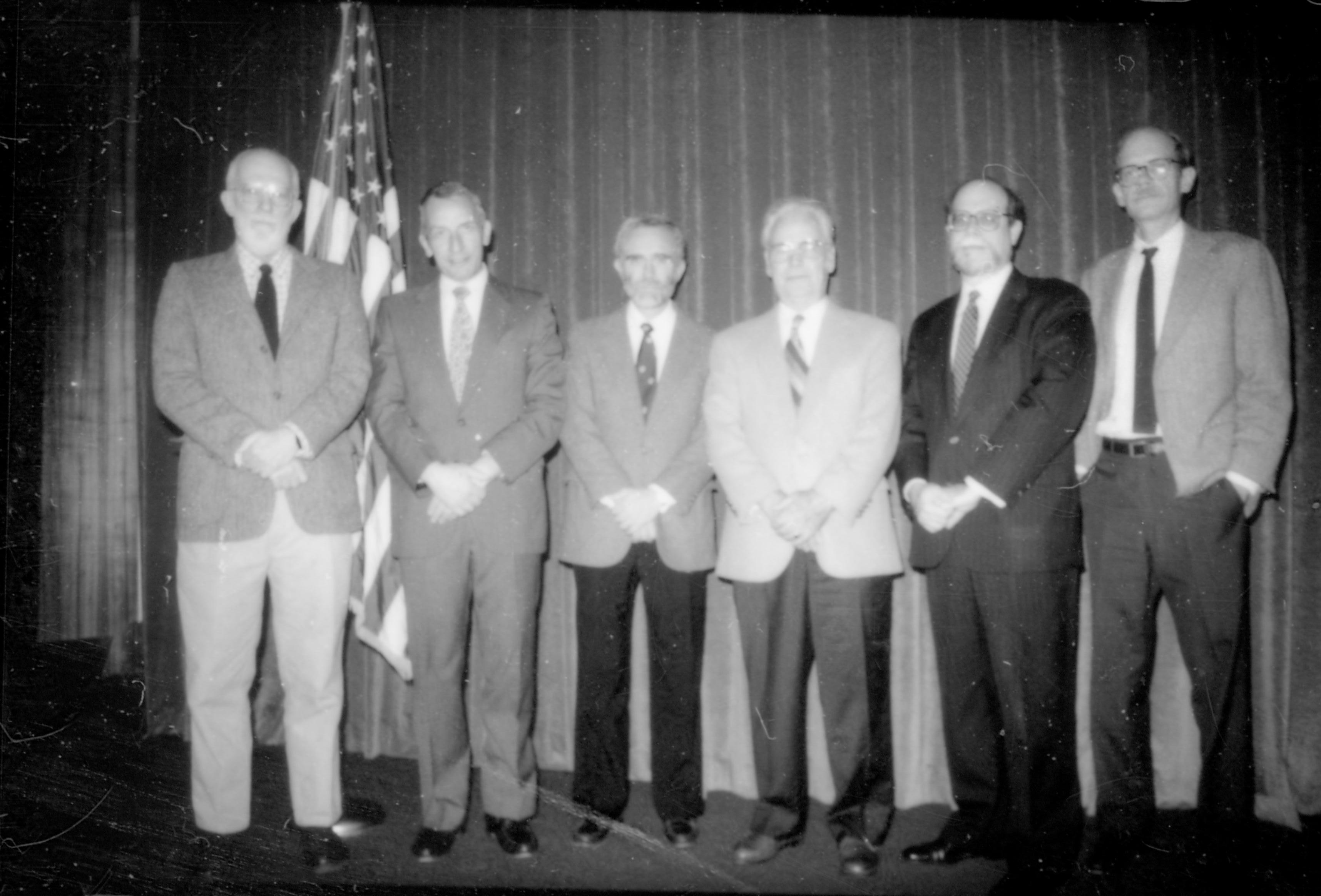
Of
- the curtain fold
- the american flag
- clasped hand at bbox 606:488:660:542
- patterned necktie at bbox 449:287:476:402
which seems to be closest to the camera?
clasped hand at bbox 606:488:660:542

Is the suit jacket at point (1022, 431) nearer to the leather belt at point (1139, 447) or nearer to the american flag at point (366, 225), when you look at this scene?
the leather belt at point (1139, 447)

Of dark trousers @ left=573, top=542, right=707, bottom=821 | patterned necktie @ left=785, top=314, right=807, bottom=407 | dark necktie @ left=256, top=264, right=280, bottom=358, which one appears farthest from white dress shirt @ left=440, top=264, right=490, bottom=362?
patterned necktie @ left=785, top=314, right=807, bottom=407

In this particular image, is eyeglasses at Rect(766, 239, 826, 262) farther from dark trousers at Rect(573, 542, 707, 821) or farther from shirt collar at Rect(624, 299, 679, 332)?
dark trousers at Rect(573, 542, 707, 821)

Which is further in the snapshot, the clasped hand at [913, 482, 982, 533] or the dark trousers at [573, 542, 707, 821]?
the dark trousers at [573, 542, 707, 821]

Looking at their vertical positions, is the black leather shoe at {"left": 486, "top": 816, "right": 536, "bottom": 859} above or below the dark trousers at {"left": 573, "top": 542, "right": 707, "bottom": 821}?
below

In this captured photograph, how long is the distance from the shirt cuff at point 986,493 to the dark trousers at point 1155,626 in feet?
1.34

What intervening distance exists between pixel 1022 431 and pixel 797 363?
0.66 meters

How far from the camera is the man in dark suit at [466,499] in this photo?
229cm

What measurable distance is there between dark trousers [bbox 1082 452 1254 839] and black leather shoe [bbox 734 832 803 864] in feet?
2.96

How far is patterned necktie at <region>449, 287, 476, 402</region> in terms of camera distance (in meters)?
2.40

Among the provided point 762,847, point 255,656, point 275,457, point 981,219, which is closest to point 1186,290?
point 981,219

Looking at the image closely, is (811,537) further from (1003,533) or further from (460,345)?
(460,345)

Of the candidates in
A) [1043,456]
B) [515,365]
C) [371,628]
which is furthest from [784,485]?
[371,628]

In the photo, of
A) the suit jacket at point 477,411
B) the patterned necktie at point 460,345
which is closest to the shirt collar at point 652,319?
the suit jacket at point 477,411
